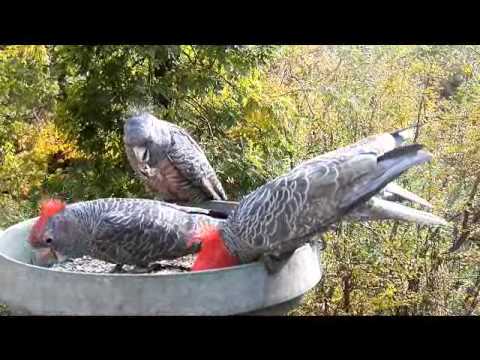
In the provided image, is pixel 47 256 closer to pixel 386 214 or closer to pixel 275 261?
pixel 275 261

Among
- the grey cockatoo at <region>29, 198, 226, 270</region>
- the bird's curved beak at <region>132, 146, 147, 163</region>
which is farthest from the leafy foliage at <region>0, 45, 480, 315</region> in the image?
the grey cockatoo at <region>29, 198, 226, 270</region>

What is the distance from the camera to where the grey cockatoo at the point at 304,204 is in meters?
1.44

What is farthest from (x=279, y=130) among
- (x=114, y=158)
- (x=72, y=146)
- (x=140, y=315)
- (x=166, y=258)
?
(x=140, y=315)

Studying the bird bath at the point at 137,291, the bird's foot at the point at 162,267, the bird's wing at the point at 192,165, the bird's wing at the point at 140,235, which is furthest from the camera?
the bird's wing at the point at 192,165

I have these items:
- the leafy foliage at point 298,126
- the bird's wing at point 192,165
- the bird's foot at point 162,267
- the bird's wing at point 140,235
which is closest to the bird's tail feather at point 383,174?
the bird's wing at point 140,235

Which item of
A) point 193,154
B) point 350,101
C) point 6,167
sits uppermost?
point 350,101

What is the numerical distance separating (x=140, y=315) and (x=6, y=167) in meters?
3.54

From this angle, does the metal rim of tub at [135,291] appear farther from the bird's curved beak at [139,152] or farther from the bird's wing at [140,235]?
the bird's curved beak at [139,152]

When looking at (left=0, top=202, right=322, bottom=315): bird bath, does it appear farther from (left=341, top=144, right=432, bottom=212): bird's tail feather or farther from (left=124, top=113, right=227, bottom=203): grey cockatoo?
(left=124, top=113, right=227, bottom=203): grey cockatoo

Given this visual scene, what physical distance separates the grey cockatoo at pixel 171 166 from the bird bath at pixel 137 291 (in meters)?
0.92

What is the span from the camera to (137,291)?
126 cm

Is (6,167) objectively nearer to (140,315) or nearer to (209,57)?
(209,57)

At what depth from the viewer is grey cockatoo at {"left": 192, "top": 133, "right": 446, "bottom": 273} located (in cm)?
144

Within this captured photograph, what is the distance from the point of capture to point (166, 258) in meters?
1.68
